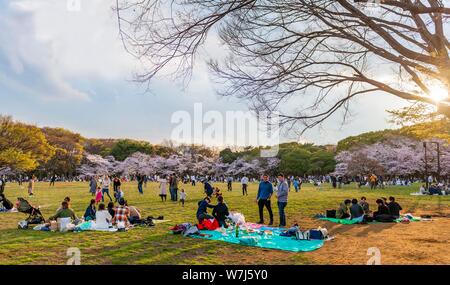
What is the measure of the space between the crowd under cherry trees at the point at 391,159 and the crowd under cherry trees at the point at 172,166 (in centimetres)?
1996

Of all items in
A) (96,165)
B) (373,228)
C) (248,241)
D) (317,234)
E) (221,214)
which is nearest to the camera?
(248,241)

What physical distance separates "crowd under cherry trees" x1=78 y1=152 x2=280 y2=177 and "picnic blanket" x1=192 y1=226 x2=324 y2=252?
66.9 meters

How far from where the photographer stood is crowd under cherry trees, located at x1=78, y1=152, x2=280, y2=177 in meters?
80.7

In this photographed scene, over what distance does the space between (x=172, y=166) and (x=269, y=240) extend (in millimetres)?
75651

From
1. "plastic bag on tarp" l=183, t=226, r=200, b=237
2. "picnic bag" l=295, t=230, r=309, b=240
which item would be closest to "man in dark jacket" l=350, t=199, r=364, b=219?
"picnic bag" l=295, t=230, r=309, b=240

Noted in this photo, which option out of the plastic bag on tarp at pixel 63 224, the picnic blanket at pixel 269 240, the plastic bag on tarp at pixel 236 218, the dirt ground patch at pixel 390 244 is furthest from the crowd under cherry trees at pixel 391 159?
the plastic bag on tarp at pixel 63 224

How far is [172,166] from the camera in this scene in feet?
278

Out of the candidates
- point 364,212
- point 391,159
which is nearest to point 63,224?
point 364,212

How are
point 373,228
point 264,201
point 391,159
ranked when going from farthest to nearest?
point 391,159 → point 264,201 → point 373,228

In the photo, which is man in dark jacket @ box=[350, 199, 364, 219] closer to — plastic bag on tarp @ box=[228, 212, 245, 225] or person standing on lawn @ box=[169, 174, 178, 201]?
plastic bag on tarp @ box=[228, 212, 245, 225]

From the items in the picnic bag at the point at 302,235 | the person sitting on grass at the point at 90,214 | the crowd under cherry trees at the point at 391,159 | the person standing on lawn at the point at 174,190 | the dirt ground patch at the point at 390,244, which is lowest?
the dirt ground patch at the point at 390,244

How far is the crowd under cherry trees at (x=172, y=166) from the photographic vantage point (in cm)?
8069

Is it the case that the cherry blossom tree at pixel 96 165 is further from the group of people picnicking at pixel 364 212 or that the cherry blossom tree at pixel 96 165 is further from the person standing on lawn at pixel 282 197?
the person standing on lawn at pixel 282 197

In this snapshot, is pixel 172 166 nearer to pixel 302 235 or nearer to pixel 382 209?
pixel 382 209
